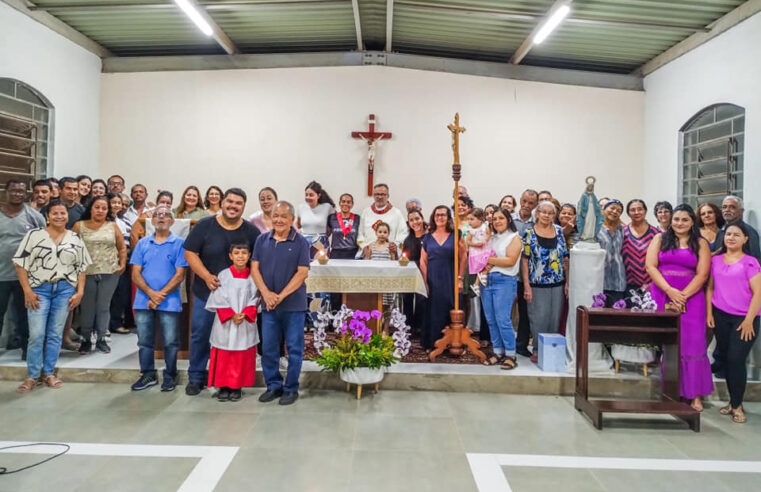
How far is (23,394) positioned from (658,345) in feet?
16.3

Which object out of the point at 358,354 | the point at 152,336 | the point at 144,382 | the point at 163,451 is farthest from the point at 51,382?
the point at 358,354

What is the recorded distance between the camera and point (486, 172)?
7859 millimetres

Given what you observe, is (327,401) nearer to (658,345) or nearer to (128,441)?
(128,441)

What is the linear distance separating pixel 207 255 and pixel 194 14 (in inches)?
155

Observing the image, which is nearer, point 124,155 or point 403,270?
point 403,270

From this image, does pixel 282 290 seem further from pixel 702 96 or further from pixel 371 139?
pixel 702 96

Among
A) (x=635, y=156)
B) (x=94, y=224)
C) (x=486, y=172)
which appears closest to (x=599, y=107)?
(x=635, y=156)

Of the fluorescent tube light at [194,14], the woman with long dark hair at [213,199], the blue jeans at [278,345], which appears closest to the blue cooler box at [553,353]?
the blue jeans at [278,345]

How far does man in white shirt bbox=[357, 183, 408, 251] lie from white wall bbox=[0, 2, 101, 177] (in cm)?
436

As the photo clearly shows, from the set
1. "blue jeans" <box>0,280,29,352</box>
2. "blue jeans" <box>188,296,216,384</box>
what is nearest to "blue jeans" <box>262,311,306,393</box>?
"blue jeans" <box>188,296,216,384</box>

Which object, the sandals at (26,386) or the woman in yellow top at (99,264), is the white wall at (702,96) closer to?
the woman in yellow top at (99,264)

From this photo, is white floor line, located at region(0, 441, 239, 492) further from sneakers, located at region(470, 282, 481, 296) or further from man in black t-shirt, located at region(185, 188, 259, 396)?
sneakers, located at region(470, 282, 481, 296)

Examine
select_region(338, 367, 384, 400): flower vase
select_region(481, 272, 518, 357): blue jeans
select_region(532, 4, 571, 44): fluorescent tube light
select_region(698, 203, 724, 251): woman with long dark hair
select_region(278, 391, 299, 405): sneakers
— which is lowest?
select_region(278, 391, 299, 405): sneakers

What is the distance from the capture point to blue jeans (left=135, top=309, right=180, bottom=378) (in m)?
3.98
